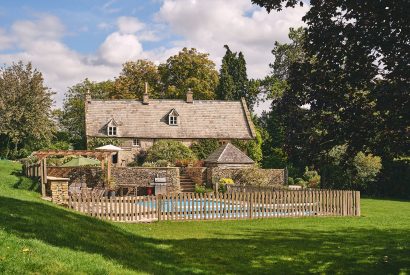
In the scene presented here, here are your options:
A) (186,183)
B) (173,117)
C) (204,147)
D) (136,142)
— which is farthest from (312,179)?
(136,142)

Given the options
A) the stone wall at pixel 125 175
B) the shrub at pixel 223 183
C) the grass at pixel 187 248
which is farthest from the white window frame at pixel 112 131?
the grass at pixel 187 248

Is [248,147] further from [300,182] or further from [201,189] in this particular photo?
[201,189]

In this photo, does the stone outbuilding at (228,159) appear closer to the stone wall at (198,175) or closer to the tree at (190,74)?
the stone wall at (198,175)

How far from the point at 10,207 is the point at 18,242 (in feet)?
14.6

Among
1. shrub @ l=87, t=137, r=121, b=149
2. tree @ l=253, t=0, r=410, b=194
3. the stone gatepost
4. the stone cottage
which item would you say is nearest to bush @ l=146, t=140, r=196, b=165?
the stone cottage

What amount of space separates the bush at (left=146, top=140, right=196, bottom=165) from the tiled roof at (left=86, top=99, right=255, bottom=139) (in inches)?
112

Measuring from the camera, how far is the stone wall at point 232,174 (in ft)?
136

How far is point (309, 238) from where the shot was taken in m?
16.4

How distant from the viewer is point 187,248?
13953mm

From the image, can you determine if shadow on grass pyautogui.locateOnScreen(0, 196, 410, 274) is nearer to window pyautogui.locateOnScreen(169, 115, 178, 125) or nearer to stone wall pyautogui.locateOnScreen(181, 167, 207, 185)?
stone wall pyautogui.locateOnScreen(181, 167, 207, 185)

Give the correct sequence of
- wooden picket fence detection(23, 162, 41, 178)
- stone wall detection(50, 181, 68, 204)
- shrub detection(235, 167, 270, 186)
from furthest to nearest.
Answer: shrub detection(235, 167, 270, 186)
wooden picket fence detection(23, 162, 41, 178)
stone wall detection(50, 181, 68, 204)

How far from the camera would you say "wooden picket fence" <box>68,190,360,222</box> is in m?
20.1

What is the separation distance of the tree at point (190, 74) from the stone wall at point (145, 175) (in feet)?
97.5

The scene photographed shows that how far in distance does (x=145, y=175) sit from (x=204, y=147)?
516 inches
